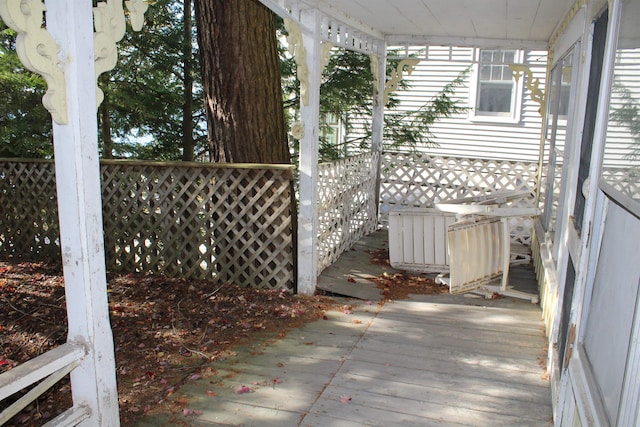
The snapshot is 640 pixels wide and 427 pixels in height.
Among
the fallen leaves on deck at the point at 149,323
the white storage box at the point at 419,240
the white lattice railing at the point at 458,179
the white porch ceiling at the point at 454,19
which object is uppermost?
the white porch ceiling at the point at 454,19

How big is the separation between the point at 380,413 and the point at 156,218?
3.86 meters

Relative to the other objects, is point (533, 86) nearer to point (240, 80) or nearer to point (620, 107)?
point (240, 80)

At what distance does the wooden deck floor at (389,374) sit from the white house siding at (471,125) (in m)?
7.08

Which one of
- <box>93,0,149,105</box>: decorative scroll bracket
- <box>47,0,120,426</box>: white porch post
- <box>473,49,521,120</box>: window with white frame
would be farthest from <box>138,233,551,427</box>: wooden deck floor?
<box>473,49,521,120</box>: window with white frame

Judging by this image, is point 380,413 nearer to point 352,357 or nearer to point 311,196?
point 352,357

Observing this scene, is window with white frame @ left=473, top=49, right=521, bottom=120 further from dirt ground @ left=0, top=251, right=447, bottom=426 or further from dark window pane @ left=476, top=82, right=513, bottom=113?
dirt ground @ left=0, top=251, right=447, bottom=426

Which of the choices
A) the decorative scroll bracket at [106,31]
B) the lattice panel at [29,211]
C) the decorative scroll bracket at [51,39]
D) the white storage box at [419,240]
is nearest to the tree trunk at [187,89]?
the lattice panel at [29,211]

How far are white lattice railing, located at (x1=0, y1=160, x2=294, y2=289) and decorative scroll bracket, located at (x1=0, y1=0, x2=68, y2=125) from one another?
3.20 m

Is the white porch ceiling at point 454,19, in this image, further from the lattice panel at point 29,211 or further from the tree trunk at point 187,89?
the lattice panel at point 29,211

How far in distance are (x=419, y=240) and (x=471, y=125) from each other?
6541mm

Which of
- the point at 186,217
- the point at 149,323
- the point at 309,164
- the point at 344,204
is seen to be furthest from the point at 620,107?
the point at 344,204

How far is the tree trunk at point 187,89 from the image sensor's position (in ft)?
27.1

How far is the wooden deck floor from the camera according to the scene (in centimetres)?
320

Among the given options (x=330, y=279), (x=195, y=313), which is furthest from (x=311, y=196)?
(x=195, y=313)
